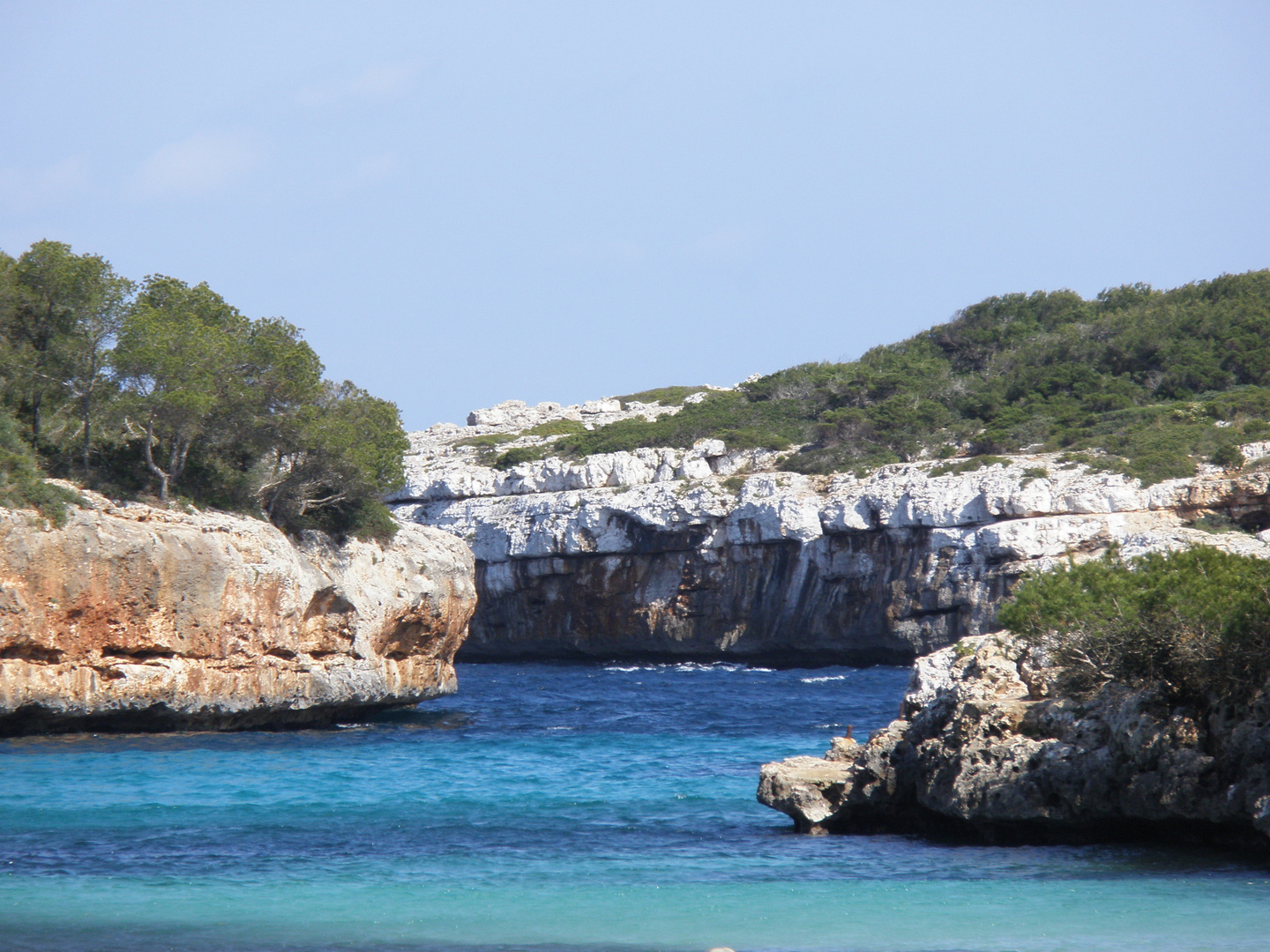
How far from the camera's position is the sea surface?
38.2ft

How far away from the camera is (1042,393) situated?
6900cm

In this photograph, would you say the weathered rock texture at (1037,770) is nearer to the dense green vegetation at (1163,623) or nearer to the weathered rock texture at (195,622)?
the dense green vegetation at (1163,623)

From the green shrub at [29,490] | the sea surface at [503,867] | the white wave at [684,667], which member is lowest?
the white wave at [684,667]

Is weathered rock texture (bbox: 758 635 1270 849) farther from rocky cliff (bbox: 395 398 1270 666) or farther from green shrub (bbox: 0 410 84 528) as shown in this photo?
rocky cliff (bbox: 395 398 1270 666)

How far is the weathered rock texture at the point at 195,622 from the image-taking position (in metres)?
24.5

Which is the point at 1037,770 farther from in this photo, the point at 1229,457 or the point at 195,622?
the point at 1229,457

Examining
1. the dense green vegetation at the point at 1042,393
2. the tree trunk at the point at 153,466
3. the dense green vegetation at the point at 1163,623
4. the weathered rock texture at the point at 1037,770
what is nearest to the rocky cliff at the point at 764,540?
the dense green vegetation at the point at 1042,393

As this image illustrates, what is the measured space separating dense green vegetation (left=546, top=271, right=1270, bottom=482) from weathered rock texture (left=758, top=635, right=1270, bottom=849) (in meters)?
36.2

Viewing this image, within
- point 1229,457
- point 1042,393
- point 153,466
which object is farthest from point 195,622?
point 1042,393

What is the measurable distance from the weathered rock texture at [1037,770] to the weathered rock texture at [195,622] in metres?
15.4

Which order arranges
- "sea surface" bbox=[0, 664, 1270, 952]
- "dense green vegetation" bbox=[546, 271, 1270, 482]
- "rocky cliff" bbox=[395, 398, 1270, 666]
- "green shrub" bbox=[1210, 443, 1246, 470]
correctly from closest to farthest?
"sea surface" bbox=[0, 664, 1270, 952] → "rocky cliff" bbox=[395, 398, 1270, 666] → "green shrub" bbox=[1210, 443, 1246, 470] → "dense green vegetation" bbox=[546, 271, 1270, 482]

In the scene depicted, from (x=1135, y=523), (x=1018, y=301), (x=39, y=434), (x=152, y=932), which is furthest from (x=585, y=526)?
(x=152, y=932)

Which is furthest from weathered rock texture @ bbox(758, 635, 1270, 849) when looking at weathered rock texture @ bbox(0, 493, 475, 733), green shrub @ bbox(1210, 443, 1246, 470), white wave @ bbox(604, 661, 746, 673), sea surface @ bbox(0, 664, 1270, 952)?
white wave @ bbox(604, 661, 746, 673)

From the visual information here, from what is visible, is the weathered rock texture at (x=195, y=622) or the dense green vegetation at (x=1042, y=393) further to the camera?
the dense green vegetation at (x=1042, y=393)
